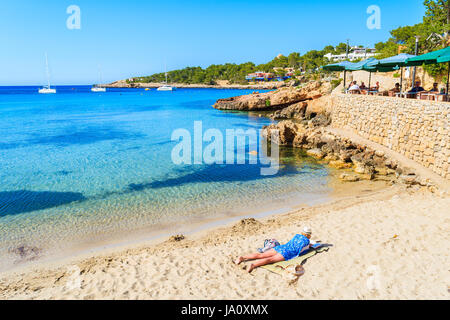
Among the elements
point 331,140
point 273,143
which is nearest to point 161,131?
point 273,143

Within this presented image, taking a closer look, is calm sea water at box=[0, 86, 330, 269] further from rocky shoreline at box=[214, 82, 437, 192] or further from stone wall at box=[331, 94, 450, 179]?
stone wall at box=[331, 94, 450, 179]

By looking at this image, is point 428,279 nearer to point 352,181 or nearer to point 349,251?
point 349,251

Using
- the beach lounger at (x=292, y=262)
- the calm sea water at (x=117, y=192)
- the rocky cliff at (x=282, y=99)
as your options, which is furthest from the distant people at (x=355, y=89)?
the beach lounger at (x=292, y=262)

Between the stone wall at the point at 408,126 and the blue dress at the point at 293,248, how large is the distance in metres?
7.34

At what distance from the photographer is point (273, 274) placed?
5887 mm

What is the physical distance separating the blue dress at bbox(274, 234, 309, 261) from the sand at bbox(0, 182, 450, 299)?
317mm

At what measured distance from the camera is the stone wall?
11.1 metres

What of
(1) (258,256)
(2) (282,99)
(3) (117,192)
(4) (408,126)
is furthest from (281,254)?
(2) (282,99)

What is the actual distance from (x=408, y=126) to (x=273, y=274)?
1058 centimetres

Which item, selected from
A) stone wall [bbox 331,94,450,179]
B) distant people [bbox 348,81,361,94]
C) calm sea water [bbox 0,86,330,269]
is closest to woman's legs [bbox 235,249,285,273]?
calm sea water [bbox 0,86,330,269]

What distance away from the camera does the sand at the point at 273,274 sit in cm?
529

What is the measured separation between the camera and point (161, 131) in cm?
2759

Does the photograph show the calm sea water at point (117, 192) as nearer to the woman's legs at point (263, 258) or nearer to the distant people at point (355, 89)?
the woman's legs at point (263, 258)

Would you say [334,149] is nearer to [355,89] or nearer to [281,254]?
[355,89]
